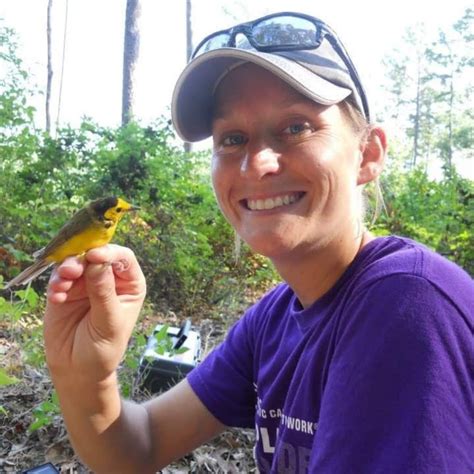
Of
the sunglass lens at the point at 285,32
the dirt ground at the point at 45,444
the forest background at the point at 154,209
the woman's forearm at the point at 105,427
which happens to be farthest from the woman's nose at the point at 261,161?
the forest background at the point at 154,209

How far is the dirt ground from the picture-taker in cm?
275

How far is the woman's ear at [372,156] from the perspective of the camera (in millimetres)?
1560

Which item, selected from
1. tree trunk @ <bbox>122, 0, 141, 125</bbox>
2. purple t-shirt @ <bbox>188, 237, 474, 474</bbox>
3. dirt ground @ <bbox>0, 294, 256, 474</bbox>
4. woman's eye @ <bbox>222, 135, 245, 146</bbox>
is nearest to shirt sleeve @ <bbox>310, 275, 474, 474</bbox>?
purple t-shirt @ <bbox>188, 237, 474, 474</bbox>

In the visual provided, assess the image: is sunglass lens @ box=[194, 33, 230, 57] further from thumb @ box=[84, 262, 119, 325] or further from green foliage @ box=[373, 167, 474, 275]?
green foliage @ box=[373, 167, 474, 275]

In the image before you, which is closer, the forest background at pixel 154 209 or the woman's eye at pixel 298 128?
the woman's eye at pixel 298 128

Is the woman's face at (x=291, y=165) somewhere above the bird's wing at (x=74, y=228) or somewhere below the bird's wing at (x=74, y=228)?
above

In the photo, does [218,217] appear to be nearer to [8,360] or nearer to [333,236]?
[8,360]

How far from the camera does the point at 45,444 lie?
2898mm

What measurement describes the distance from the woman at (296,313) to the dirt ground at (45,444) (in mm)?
1017

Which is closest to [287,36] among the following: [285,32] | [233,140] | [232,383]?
[285,32]

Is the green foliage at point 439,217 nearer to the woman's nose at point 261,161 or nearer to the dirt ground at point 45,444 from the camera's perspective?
the dirt ground at point 45,444

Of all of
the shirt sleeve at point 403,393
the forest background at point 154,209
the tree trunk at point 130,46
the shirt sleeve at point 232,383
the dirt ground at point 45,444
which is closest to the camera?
the shirt sleeve at point 403,393

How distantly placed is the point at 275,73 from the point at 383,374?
2.52ft

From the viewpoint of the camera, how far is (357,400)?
1.00 metres
